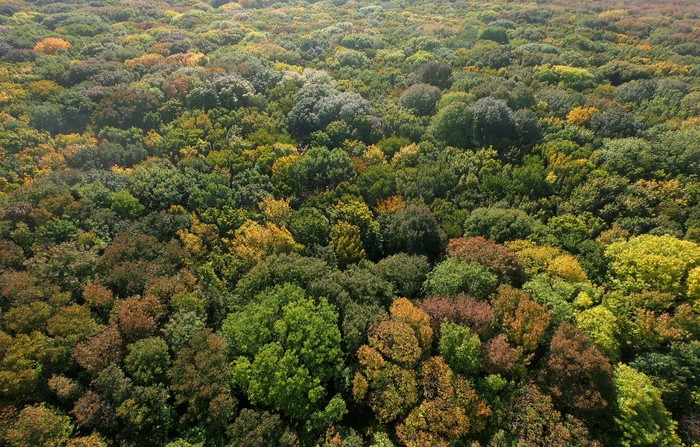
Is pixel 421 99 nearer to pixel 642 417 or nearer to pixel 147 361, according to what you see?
pixel 642 417

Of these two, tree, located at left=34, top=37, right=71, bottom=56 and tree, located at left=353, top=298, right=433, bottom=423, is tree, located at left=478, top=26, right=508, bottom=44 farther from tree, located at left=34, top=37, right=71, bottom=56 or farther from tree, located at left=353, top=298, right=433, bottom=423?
tree, located at left=34, top=37, right=71, bottom=56

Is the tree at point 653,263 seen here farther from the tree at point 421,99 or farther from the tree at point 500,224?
the tree at point 421,99

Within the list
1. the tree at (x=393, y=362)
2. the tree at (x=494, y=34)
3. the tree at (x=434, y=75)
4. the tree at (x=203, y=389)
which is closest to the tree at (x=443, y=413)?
the tree at (x=393, y=362)

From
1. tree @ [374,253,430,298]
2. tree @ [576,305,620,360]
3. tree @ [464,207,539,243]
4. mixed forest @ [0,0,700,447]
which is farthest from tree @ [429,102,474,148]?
tree @ [576,305,620,360]

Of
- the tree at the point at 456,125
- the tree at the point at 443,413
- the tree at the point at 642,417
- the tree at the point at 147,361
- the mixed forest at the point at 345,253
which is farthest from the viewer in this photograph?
the tree at the point at 456,125

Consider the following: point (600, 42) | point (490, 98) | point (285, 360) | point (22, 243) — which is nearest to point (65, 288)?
point (22, 243)
